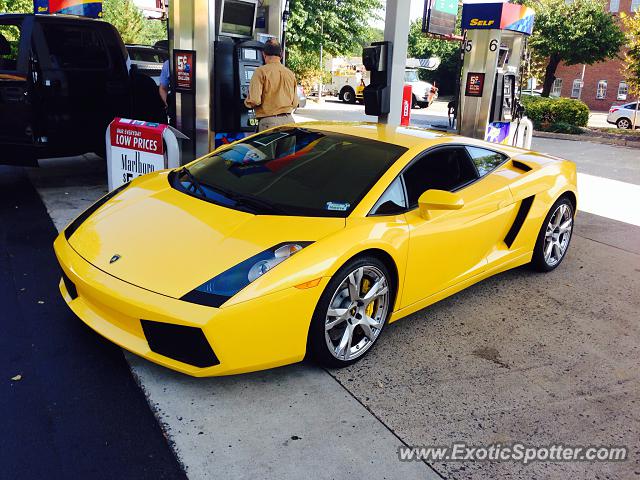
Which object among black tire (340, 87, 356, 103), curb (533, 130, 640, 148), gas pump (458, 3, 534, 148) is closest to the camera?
gas pump (458, 3, 534, 148)

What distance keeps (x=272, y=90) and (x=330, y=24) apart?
2086 cm

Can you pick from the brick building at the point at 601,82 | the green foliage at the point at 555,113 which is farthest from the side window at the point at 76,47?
the brick building at the point at 601,82

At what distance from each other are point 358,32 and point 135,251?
26.7m

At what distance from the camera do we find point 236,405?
115 inches

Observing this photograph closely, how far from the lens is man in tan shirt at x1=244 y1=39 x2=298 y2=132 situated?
636 cm

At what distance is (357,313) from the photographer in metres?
3.29

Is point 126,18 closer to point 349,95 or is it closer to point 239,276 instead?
point 349,95

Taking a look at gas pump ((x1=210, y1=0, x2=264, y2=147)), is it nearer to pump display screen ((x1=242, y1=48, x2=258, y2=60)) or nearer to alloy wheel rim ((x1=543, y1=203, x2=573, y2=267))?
pump display screen ((x1=242, y1=48, x2=258, y2=60))

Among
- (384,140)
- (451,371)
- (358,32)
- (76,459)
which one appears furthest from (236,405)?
(358,32)

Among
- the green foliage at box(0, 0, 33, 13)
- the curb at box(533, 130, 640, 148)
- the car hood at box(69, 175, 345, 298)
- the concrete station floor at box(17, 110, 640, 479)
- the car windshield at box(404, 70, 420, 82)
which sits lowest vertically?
the concrete station floor at box(17, 110, 640, 479)

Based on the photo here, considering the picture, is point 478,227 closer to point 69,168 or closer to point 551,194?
point 551,194

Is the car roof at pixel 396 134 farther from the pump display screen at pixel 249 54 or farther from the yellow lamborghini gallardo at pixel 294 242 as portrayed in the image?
the pump display screen at pixel 249 54

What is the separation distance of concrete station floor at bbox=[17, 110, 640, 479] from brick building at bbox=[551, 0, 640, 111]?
3917 centimetres

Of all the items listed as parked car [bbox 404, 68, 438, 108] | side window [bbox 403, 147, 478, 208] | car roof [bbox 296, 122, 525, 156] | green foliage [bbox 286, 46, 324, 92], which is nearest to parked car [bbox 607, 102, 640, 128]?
parked car [bbox 404, 68, 438, 108]
